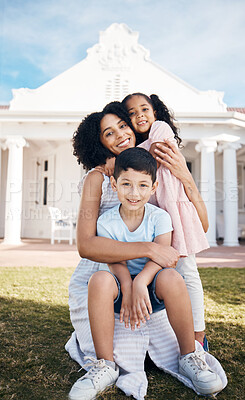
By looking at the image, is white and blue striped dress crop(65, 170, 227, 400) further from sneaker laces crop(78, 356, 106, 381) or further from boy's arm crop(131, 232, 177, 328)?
boy's arm crop(131, 232, 177, 328)

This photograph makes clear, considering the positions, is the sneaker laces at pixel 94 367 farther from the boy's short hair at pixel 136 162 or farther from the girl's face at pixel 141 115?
the girl's face at pixel 141 115

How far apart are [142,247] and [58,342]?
92 cm

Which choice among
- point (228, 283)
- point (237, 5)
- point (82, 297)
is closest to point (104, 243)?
point (82, 297)

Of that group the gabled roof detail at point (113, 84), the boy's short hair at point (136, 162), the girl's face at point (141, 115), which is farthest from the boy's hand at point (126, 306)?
the gabled roof detail at point (113, 84)

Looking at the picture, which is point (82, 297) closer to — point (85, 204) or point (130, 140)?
point (85, 204)

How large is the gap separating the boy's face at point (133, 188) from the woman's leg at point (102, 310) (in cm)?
37

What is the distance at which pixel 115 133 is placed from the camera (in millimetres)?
2039

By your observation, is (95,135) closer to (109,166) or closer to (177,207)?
(109,166)

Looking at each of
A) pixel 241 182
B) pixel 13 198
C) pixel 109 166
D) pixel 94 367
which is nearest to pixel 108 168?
pixel 109 166

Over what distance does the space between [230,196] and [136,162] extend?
7.68 meters

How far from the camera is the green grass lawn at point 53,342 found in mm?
1464

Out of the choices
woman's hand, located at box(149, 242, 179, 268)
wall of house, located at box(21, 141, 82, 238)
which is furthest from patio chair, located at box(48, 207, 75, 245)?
woman's hand, located at box(149, 242, 179, 268)

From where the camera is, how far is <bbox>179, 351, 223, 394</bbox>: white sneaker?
142 centimetres

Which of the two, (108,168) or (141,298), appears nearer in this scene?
(141,298)
